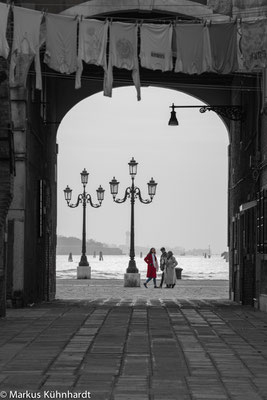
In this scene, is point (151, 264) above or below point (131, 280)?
above

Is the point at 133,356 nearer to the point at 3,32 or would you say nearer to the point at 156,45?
the point at 3,32

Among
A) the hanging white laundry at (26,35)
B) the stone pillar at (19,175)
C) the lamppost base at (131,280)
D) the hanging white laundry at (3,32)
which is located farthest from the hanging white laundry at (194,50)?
the lamppost base at (131,280)

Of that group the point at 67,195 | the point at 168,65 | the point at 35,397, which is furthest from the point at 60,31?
the point at 67,195

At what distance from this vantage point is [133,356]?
35.7 feet

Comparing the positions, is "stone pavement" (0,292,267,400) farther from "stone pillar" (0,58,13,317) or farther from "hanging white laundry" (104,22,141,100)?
"hanging white laundry" (104,22,141,100)

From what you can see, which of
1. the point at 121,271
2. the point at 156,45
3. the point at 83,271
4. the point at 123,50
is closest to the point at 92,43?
the point at 123,50

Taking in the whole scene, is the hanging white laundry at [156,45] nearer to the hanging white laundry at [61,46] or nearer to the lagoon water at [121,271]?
the hanging white laundry at [61,46]

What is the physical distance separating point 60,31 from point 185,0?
3738mm

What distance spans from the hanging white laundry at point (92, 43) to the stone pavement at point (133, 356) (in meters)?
4.71

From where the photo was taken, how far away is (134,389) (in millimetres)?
8320

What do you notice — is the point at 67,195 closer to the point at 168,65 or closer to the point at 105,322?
the point at 168,65

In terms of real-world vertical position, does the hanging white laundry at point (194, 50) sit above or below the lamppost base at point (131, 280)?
above

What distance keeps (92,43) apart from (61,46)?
1.93 ft

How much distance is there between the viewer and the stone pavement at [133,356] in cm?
827
